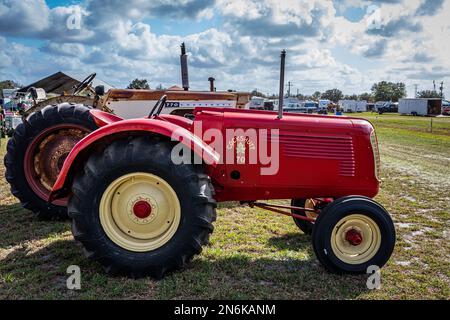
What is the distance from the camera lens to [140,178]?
380 centimetres

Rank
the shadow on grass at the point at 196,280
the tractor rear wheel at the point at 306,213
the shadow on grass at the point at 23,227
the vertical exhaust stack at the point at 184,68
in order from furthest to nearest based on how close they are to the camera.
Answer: the vertical exhaust stack at the point at 184,68 < the tractor rear wheel at the point at 306,213 < the shadow on grass at the point at 23,227 < the shadow on grass at the point at 196,280

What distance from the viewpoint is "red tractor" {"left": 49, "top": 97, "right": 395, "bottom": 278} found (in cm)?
367

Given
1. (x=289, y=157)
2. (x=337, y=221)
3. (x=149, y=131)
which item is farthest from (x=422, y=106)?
(x=149, y=131)

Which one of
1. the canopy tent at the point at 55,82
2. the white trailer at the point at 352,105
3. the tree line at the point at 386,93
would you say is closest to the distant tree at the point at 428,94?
the tree line at the point at 386,93

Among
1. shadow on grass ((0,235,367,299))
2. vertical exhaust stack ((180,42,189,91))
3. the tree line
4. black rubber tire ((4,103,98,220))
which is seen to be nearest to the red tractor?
shadow on grass ((0,235,367,299))

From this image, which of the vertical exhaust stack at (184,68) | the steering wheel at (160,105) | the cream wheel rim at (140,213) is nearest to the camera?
the cream wheel rim at (140,213)

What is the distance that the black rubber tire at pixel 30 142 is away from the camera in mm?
5648

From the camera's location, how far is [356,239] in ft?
12.9

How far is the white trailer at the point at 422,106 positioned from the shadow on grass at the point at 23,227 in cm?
6244

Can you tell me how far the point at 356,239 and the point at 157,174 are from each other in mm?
1863

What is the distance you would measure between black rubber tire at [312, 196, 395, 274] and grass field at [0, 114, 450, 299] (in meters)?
0.11

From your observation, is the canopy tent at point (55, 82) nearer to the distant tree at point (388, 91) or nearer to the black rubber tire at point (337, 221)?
the black rubber tire at point (337, 221)

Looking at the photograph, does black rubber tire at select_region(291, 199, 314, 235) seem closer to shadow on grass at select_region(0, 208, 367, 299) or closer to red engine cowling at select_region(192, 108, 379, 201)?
shadow on grass at select_region(0, 208, 367, 299)

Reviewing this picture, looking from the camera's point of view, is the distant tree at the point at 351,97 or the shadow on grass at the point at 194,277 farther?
the distant tree at the point at 351,97
